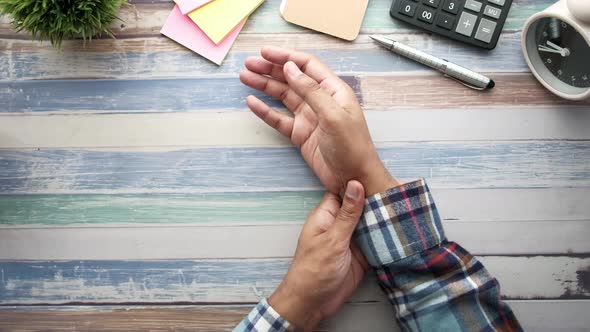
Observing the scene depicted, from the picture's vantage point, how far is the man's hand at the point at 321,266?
65cm

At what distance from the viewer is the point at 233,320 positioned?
73 centimetres

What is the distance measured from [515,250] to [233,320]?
0.41 m

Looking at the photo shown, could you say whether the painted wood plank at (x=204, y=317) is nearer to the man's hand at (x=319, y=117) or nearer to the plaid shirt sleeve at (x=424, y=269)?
the plaid shirt sleeve at (x=424, y=269)

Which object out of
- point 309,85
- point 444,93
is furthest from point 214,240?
point 444,93

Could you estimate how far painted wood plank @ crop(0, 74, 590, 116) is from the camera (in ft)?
2.36

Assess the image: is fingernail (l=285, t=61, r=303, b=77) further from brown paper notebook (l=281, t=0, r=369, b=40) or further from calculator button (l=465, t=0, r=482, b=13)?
calculator button (l=465, t=0, r=482, b=13)

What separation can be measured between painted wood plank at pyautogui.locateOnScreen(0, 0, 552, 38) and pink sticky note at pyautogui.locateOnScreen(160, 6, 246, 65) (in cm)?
1

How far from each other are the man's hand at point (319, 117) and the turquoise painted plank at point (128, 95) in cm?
3

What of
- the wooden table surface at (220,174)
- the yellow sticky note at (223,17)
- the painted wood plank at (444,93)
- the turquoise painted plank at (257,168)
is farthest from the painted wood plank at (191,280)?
the yellow sticky note at (223,17)

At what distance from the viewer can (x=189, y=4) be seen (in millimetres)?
723

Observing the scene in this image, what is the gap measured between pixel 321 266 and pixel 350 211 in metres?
0.08

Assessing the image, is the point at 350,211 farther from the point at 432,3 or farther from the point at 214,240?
A: the point at 432,3

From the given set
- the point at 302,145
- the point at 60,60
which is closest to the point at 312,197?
the point at 302,145

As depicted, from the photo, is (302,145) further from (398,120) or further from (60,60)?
(60,60)
